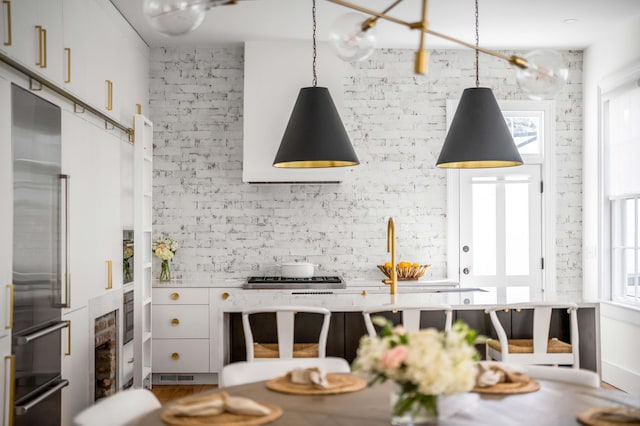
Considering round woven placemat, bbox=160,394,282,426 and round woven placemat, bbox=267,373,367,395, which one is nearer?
round woven placemat, bbox=160,394,282,426

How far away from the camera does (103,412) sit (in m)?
2.06

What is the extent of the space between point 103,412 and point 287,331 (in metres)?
1.75

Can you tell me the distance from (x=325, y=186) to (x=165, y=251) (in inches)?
63.7

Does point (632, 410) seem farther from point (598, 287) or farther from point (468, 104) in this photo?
point (598, 287)

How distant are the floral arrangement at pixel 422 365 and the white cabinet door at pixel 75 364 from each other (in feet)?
8.94

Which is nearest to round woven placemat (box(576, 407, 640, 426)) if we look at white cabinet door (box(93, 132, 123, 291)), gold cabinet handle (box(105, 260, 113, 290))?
white cabinet door (box(93, 132, 123, 291))

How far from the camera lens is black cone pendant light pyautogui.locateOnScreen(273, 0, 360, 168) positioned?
4172 mm

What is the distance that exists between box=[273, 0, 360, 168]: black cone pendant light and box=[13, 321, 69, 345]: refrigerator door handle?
1.59m

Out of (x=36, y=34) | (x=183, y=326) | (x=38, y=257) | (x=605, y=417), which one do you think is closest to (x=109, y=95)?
(x=36, y=34)

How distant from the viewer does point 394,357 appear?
173 cm

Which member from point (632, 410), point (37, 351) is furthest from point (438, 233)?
point (632, 410)

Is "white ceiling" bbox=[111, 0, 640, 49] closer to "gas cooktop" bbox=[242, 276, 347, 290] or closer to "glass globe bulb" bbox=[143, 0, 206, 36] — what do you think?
"gas cooktop" bbox=[242, 276, 347, 290]

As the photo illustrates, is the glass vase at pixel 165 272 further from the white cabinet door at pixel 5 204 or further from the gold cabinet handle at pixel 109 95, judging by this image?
the white cabinet door at pixel 5 204

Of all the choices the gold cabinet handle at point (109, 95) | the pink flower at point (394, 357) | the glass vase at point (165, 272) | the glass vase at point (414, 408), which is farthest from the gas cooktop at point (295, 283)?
the pink flower at point (394, 357)
